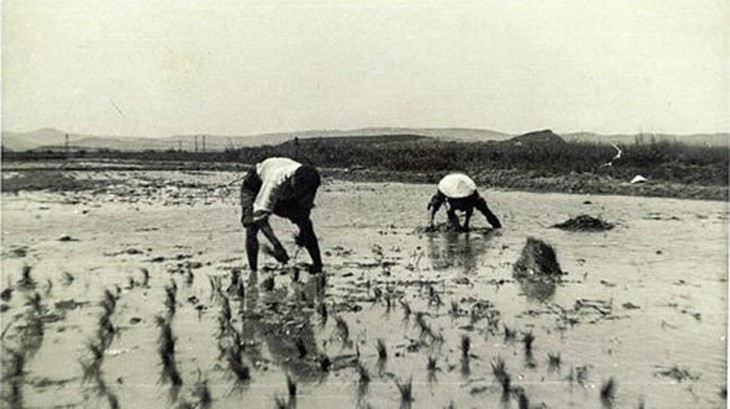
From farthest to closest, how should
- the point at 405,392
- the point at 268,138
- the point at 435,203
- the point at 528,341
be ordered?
the point at 435,203 → the point at 268,138 → the point at 528,341 → the point at 405,392

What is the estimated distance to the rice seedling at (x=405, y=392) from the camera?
243 cm

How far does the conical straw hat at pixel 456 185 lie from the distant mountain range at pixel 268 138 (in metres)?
0.21

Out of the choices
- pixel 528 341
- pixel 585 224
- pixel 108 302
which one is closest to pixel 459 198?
pixel 585 224

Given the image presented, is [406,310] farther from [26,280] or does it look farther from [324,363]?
[26,280]

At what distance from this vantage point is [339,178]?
3154mm

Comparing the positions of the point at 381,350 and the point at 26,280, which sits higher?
the point at 26,280

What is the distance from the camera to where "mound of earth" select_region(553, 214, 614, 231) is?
3.18m

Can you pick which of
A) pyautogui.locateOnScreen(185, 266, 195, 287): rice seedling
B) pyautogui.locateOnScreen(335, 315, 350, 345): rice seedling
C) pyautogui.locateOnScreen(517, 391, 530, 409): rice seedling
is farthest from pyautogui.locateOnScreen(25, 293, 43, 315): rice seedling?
pyautogui.locateOnScreen(517, 391, 530, 409): rice seedling

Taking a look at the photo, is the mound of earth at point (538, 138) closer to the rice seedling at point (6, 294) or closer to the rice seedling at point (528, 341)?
the rice seedling at point (528, 341)

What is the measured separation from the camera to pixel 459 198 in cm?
330

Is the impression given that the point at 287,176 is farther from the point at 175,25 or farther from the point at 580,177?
the point at 580,177

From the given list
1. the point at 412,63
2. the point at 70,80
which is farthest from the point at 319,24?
the point at 70,80

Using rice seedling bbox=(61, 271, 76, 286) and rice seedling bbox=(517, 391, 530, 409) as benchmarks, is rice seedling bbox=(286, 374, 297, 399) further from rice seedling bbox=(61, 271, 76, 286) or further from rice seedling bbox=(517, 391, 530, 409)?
rice seedling bbox=(61, 271, 76, 286)

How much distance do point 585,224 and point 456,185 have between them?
61 centimetres
